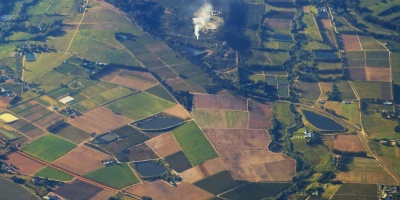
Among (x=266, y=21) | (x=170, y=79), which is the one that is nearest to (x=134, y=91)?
(x=170, y=79)

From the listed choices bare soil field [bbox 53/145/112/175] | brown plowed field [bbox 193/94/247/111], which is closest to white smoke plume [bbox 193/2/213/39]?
brown plowed field [bbox 193/94/247/111]

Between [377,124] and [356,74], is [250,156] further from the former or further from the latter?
[356,74]

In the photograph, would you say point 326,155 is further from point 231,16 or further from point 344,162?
point 231,16

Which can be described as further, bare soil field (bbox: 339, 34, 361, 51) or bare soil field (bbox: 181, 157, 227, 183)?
bare soil field (bbox: 339, 34, 361, 51)

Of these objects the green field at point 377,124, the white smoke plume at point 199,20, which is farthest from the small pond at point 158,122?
the green field at point 377,124

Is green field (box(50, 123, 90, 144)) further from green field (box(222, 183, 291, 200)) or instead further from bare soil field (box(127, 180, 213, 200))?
green field (box(222, 183, 291, 200))

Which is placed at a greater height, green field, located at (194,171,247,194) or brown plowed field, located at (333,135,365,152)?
brown plowed field, located at (333,135,365,152)

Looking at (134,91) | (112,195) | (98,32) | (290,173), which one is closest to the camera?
(112,195)
